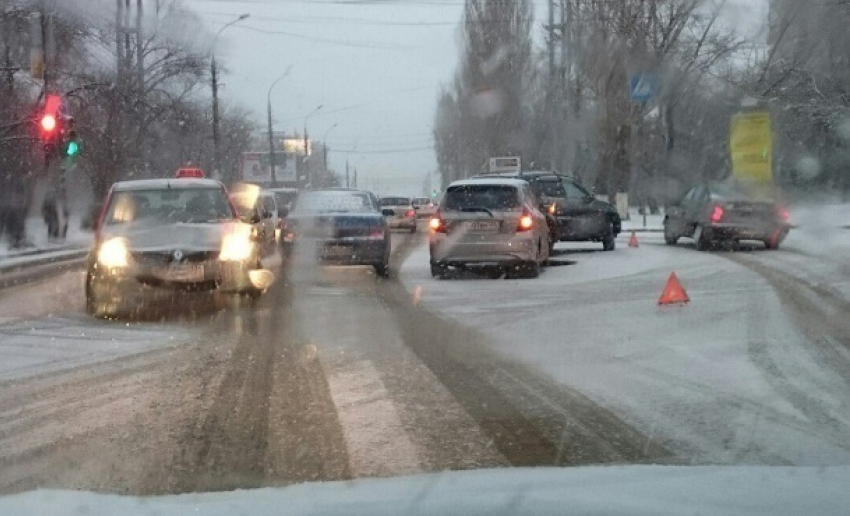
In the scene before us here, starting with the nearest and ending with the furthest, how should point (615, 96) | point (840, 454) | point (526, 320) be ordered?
point (840, 454)
point (526, 320)
point (615, 96)

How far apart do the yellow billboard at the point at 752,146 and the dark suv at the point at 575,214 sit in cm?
420

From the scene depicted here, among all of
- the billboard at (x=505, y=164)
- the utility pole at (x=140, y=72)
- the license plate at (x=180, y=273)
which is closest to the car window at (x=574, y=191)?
the license plate at (x=180, y=273)

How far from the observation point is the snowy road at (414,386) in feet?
19.4

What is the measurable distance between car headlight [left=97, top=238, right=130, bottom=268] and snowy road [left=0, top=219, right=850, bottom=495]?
2.56 ft

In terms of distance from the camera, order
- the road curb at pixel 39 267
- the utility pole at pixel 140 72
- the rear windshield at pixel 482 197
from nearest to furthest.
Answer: the rear windshield at pixel 482 197 < the road curb at pixel 39 267 < the utility pole at pixel 140 72

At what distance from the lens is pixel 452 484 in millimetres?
5207

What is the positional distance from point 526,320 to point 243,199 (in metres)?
17.2

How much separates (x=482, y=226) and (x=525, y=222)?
681 mm

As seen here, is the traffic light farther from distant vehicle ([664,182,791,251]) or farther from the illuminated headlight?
distant vehicle ([664,182,791,251])

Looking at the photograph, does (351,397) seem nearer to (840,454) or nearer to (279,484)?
(279,484)

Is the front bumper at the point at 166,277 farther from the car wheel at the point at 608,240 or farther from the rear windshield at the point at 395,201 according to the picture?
the rear windshield at the point at 395,201

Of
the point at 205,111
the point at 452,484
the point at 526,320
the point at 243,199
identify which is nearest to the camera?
the point at 452,484

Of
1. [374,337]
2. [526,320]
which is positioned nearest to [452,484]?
[374,337]

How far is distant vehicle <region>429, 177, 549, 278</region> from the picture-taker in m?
16.5
